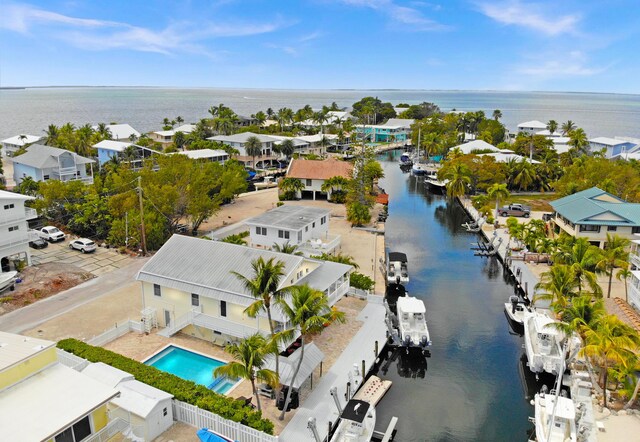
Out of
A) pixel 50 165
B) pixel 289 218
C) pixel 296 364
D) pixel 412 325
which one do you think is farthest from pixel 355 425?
pixel 50 165

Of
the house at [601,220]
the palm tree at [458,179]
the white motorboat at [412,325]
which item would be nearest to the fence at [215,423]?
the white motorboat at [412,325]

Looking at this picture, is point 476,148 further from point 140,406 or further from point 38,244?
point 140,406

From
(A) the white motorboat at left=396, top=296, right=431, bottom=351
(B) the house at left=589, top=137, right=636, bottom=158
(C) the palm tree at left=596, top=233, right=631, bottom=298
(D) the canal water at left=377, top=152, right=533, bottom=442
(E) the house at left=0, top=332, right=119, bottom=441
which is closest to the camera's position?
(E) the house at left=0, top=332, right=119, bottom=441

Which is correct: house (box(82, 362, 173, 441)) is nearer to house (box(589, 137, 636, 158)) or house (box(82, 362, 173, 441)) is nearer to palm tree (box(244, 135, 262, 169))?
palm tree (box(244, 135, 262, 169))

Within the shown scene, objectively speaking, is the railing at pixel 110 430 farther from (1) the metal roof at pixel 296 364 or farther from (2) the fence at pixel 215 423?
(1) the metal roof at pixel 296 364

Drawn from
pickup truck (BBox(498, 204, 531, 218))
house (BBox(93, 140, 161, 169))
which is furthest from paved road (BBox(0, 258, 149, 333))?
pickup truck (BBox(498, 204, 531, 218))
